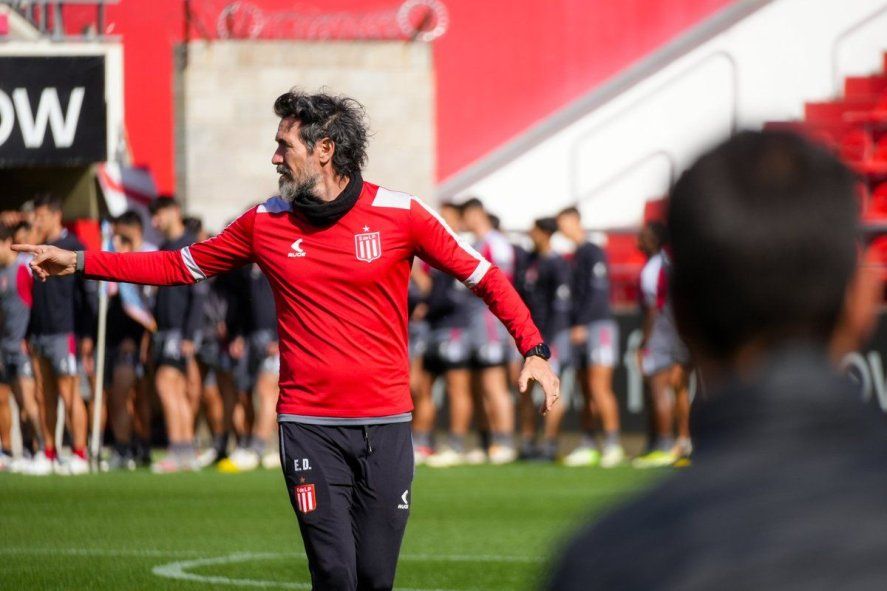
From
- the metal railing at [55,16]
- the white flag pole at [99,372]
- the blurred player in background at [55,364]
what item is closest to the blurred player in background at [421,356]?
the white flag pole at [99,372]

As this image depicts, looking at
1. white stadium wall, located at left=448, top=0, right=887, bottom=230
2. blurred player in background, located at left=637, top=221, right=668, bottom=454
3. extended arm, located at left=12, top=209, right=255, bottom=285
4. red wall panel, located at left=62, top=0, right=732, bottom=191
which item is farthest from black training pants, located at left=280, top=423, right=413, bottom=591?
red wall panel, located at left=62, top=0, right=732, bottom=191

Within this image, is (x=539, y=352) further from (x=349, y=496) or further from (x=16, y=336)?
(x=16, y=336)

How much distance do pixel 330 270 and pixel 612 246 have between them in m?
15.1

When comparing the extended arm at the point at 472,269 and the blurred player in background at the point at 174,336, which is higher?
the extended arm at the point at 472,269

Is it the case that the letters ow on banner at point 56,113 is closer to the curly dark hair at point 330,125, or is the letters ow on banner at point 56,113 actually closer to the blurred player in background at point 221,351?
the blurred player in background at point 221,351

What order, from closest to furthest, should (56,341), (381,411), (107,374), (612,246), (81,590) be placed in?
(381,411), (81,590), (56,341), (107,374), (612,246)

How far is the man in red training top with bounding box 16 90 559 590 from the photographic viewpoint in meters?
5.74

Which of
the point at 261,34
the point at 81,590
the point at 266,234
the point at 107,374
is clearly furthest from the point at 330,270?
the point at 261,34

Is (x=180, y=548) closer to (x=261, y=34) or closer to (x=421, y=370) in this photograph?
(x=421, y=370)

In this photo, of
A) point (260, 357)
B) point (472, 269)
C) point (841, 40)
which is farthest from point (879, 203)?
point (472, 269)

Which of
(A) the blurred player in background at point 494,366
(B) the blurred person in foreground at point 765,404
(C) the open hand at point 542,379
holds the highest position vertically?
(B) the blurred person in foreground at point 765,404

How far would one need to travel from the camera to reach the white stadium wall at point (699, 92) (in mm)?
21703

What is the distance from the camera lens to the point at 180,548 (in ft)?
32.7

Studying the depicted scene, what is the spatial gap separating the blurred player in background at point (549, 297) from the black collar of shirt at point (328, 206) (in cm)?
950
